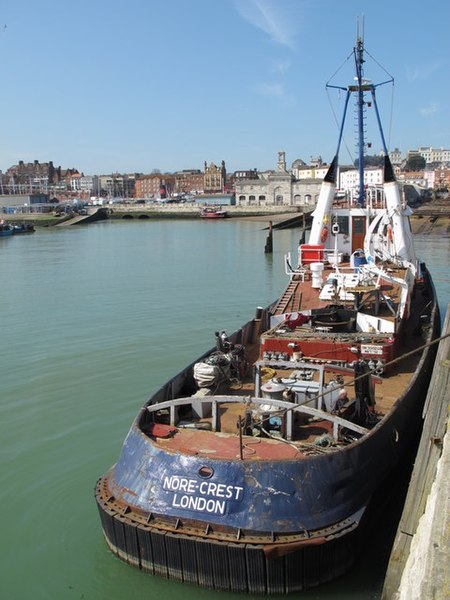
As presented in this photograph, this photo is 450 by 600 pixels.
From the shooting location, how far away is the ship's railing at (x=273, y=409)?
9086 millimetres

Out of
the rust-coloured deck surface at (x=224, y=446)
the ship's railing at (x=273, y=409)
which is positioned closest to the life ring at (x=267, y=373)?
the ship's railing at (x=273, y=409)

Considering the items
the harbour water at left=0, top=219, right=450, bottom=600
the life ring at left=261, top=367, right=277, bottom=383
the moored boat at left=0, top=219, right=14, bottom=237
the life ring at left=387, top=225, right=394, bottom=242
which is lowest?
the harbour water at left=0, top=219, right=450, bottom=600

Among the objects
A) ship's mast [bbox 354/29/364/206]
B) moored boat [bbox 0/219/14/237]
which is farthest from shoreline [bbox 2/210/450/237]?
ship's mast [bbox 354/29/364/206]

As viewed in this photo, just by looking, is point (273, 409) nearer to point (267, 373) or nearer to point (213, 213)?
point (267, 373)

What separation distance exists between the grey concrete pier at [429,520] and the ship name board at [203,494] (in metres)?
2.32

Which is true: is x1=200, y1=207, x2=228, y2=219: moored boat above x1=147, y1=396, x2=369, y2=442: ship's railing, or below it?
above

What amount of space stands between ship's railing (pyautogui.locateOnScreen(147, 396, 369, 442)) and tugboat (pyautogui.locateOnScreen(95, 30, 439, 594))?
25 millimetres

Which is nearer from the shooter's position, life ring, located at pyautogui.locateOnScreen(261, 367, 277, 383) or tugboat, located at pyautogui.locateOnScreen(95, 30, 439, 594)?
tugboat, located at pyautogui.locateOnScreen(95, 30, 439, 594)

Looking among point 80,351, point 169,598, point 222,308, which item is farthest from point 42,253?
point 169,598

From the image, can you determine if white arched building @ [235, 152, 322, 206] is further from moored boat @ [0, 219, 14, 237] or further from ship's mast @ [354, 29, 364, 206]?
ship's mast @ [354, 29, 364, 206]

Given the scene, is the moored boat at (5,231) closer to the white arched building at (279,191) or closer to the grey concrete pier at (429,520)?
the white arched building at (279,191)

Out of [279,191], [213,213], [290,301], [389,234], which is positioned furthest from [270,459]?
[279,191]

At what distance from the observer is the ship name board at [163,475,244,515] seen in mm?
8008

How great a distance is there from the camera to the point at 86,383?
17.0m
